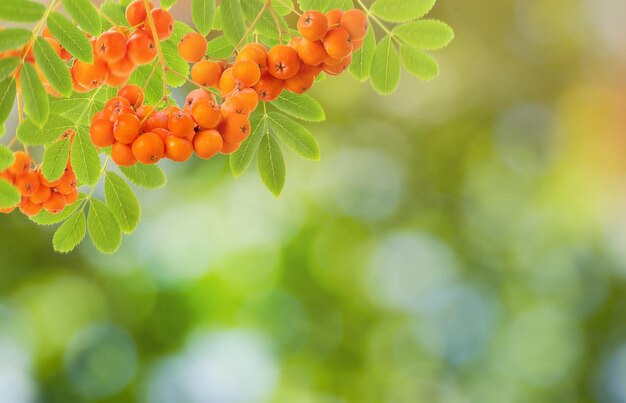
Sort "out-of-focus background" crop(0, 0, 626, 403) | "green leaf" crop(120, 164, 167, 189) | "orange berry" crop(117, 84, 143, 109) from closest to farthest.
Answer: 1. "orange berry" crop(117, 84, 143, 109)
2. "green leaf" crop(120, 164, 167, 189)
3. "out-of-focus background" crop(0, 0, 626, 403)

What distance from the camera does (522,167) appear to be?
5.15 metres

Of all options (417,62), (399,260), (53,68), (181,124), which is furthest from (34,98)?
(399,260)

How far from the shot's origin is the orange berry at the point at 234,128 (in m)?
0.80

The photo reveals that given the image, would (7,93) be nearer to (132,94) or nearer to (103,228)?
(132,94)

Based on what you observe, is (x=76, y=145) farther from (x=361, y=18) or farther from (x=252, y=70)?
(x=361, y=18)

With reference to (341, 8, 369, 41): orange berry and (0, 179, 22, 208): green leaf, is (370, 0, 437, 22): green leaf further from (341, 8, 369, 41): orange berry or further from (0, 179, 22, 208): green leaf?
(0, 179, 22, 208): green leaf

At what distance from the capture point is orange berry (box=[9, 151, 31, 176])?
0.84m

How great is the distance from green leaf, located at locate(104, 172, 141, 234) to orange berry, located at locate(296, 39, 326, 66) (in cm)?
30

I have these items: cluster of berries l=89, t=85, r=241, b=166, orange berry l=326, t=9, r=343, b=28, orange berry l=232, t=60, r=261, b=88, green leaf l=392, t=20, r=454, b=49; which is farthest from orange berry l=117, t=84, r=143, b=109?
green leaf l=392, t=20, r=454, b=49

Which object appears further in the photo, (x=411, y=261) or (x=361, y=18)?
(x=411, y=261)

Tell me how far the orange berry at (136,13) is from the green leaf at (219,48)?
13 centimetres

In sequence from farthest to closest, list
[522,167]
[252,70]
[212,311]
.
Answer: [522,167] < [212,311] < [252,70]

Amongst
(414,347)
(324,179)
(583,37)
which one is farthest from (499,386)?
(583,37)

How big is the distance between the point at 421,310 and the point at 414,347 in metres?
0.24
